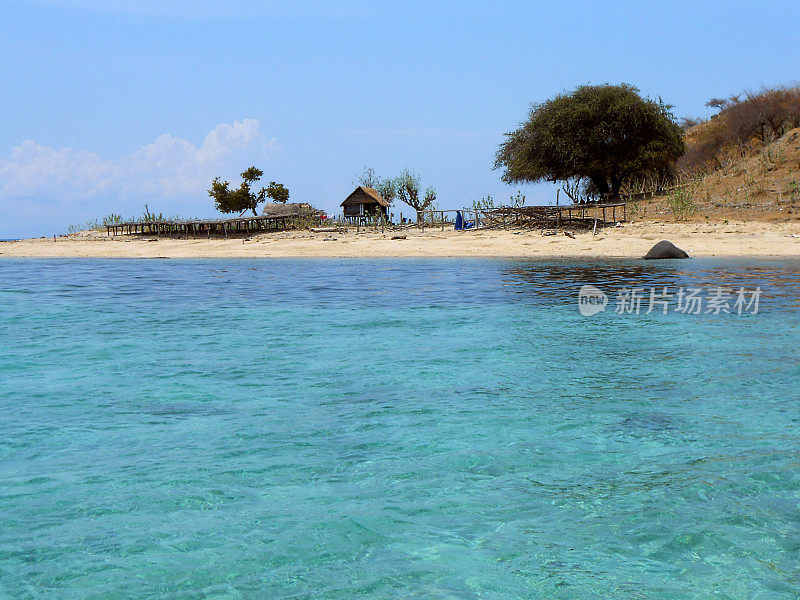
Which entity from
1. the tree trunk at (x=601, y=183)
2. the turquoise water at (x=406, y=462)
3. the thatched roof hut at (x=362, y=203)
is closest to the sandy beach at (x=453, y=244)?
the tree trunk at (x=601, y=183)

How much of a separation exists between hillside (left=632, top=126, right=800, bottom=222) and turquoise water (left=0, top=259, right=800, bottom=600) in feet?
71.9

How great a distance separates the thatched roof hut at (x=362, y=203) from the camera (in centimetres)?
6266

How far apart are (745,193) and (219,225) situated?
32.8m

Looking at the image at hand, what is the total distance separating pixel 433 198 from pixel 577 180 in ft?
34.8

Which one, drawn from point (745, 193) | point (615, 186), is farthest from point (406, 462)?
point (615, 186)

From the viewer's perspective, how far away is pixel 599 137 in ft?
139

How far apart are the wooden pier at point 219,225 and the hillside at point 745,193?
21.8 meters

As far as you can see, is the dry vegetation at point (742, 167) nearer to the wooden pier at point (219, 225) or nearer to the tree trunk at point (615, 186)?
the tree trunk at point (615, 186)

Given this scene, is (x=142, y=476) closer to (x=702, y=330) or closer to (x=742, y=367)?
(x=742, y=367)

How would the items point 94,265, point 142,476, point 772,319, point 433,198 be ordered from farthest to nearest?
point 433,198 < point 94,265 < point 772,319 < point 142,476

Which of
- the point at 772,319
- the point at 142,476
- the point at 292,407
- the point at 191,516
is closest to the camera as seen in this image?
the point at 191,516

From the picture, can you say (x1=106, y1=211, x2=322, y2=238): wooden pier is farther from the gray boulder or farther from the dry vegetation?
the gray boulder

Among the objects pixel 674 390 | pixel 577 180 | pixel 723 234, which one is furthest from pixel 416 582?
pixel 577 180

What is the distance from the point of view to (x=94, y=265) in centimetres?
3164
